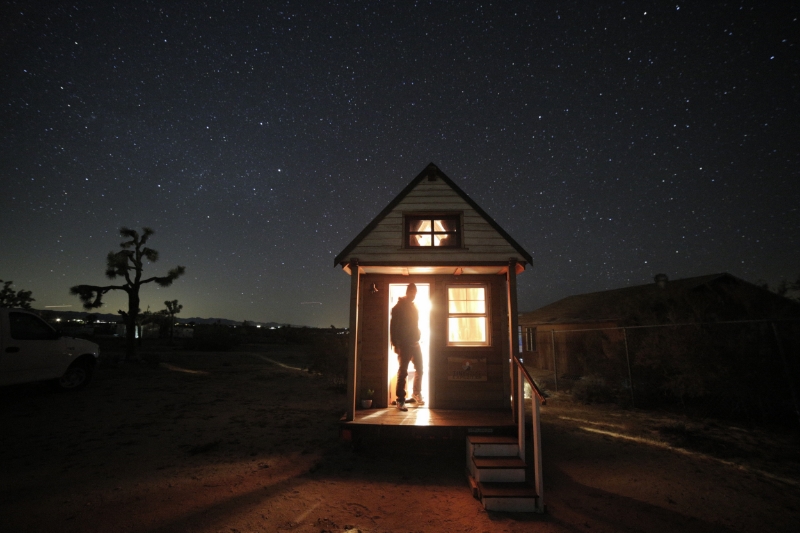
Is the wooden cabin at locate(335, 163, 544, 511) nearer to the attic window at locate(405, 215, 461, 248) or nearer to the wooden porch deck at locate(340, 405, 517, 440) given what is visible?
the attic window at locate(405, 215, 461, 248)

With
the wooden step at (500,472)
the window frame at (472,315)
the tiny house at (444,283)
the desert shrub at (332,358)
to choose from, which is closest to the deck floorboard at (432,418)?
the tiny house at (444,283)

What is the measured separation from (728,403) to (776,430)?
3.88 ft

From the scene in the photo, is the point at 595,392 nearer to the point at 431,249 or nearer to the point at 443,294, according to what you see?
the point at 443,294

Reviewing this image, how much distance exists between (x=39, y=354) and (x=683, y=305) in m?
19.4

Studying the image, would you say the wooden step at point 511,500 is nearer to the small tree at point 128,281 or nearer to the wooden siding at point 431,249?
the wooden siding at point 431,249

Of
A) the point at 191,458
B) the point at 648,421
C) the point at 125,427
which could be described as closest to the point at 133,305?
the point at 125,427

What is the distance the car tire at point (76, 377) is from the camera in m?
10.4

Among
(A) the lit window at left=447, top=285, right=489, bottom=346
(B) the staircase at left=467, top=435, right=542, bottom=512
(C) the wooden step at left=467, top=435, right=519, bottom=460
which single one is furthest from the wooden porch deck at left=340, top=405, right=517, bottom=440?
(A) the lit window at left=447, top=285, right=489, bottom=346

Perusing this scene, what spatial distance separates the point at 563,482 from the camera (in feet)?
17.1

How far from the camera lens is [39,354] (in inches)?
369

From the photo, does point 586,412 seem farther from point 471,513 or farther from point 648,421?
point 471,513

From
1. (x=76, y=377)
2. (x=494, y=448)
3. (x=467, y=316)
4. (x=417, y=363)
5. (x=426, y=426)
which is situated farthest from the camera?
(x=76, y=377)

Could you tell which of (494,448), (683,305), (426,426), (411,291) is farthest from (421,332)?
(683,305)

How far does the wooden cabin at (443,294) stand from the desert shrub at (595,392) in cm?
623
